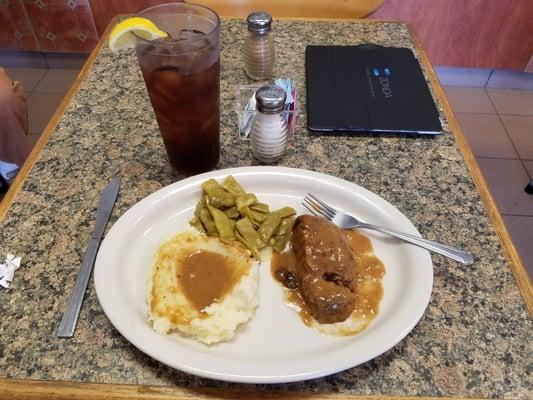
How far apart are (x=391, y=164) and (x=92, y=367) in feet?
2.24

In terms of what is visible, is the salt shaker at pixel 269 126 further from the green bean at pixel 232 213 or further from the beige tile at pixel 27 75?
the beige tile at pixel 27 75

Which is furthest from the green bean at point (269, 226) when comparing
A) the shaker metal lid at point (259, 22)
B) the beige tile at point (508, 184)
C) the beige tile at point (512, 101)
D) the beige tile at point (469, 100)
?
the beige tile at point (512, 101)

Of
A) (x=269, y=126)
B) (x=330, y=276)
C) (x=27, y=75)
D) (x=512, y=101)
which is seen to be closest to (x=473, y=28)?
(x=512, y=101)

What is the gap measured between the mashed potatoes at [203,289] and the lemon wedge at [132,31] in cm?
36

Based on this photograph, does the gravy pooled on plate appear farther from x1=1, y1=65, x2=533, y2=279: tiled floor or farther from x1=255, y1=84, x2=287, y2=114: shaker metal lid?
x1=1, y1=65, x2=533, y2=279: tiled floor

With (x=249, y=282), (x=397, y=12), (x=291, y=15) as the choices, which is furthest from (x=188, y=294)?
(x=397, y=12)

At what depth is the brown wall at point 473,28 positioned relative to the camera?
2447mm

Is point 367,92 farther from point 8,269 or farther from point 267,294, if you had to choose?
point 8,269

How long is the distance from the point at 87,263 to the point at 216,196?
0.24 m

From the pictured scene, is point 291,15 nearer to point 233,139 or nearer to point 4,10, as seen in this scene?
point 233,139

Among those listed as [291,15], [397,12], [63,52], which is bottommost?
[63,52]

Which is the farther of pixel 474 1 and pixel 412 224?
pixel 474 1

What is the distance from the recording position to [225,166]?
3.18ft

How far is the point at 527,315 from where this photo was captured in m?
0.70
